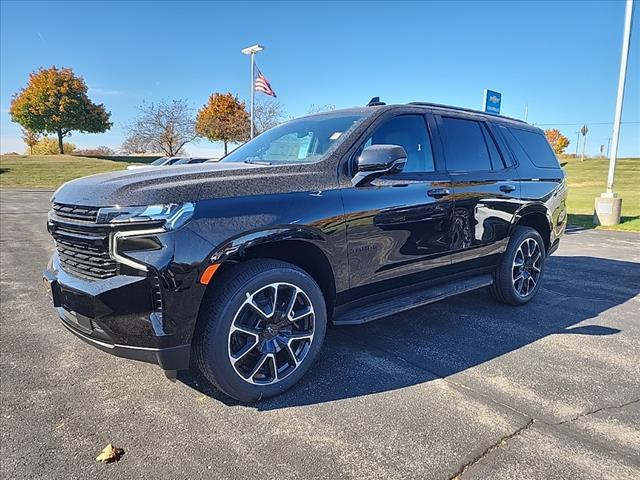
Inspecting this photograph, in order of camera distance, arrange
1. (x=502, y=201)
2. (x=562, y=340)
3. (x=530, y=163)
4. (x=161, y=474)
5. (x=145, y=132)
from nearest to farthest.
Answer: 1. (x=161, y=474)
2. (x=562, y=340)
3. (x=502, y=201)
4. (x=530, y=163)
5. (x=145, y=132)

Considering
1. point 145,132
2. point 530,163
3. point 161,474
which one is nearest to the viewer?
point 161,474

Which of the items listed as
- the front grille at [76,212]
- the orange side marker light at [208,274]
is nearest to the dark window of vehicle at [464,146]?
the orange side marker light at [208,274]

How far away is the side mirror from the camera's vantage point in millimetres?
3037

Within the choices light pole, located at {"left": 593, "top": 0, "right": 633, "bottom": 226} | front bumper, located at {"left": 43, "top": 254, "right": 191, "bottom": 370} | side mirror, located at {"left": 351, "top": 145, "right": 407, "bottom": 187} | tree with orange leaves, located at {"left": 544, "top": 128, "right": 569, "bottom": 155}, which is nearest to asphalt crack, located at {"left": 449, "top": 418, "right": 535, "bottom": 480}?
front bumper, located at {"left": 43, "top": 254, "right": 191, "bottom": 370}

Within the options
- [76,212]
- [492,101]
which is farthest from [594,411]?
[492,101]

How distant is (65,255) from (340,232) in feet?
5.77

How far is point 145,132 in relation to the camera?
36000 millimetres

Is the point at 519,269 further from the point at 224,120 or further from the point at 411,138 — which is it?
the point at 224,120

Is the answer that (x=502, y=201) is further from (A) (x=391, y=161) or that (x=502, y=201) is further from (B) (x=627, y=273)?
(B) (x=627, y=273)

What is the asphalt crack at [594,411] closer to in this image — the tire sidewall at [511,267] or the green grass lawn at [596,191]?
the tire sidewall at [511,267]

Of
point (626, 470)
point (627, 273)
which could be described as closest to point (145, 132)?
point (627, 273)

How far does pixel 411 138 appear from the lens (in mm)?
3801

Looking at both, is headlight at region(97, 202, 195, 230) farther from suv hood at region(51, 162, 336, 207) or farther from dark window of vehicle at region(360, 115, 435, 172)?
dark window of vehicle at region(360, 115, 435, 172)

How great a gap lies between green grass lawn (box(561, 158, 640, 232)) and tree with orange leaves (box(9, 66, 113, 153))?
48.3m
